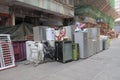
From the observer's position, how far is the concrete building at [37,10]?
7815 millimetres

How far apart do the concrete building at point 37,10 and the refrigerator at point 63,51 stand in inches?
122

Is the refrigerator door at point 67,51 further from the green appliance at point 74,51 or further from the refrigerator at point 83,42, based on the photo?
the refrigerator at point 83,42

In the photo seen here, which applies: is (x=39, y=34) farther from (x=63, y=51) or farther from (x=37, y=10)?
(x=37, y=10)

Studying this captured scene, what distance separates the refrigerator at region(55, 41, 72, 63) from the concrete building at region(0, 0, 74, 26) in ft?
10.2

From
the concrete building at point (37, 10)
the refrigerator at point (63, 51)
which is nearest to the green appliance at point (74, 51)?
the refrigerator at point (63, 51)

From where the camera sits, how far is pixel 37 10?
959cm

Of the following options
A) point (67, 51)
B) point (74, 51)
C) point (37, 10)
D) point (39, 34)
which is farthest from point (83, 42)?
point (37, 10)

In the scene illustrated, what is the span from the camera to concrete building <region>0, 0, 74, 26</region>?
7.81 metres

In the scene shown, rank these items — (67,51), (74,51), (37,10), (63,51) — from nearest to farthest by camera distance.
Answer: (63,51), (67,51), (74,51), (37,10)

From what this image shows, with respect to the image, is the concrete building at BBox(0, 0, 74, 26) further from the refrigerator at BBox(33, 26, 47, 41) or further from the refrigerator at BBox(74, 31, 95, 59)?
the refrigerator at BBox(74, 31, 95, 59)

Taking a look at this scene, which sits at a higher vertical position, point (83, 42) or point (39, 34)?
point (39, 34)

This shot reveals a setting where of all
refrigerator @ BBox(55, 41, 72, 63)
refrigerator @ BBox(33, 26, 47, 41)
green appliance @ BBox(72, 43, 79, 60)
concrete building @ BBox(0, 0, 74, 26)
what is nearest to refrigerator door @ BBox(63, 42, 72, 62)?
refrigerator @ BBox(55, 41, 72, 63)

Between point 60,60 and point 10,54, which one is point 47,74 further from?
point 10,54

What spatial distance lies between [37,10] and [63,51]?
491 cm
